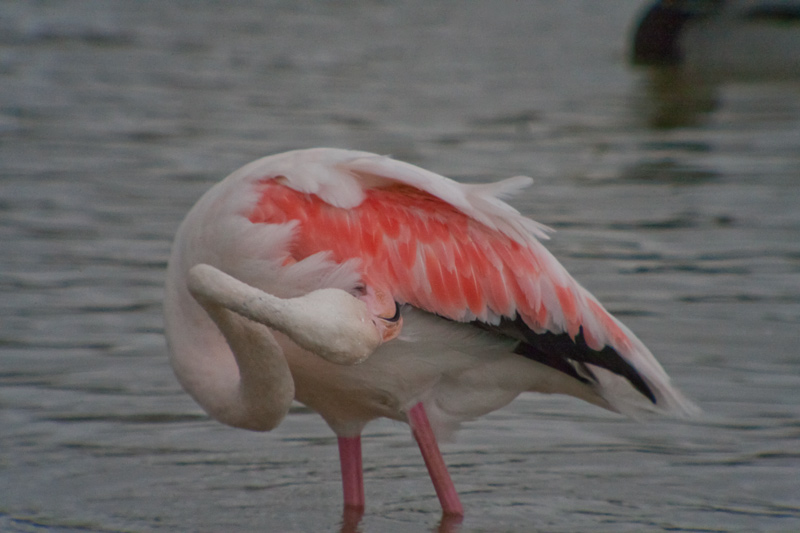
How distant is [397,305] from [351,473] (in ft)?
2.62

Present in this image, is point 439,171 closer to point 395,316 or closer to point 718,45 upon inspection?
point 395,316

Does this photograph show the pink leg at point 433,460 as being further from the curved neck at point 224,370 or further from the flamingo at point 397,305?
the curved neck at point 224,370

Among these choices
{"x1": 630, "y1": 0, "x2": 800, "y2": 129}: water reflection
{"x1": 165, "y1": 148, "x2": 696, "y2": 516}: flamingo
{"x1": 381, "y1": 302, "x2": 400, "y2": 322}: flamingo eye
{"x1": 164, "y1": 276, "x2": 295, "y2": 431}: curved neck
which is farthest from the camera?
{"x1": 630, "y1": 0, "x2": 800, "y2": 129}: water reflection

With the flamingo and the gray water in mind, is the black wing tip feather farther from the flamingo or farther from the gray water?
the gray water

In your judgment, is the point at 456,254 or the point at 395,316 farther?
the point at 456,254

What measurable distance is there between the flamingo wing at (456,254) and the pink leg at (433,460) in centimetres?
39

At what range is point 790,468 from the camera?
4.97 m

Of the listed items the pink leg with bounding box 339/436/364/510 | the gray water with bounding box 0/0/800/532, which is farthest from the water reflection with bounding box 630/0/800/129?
the pink leg with bounding box 339/436/364/510

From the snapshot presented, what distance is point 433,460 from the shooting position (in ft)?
14.4

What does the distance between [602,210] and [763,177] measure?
1757 millimetres

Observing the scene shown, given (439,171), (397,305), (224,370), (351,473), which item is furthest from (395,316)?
(439,171)

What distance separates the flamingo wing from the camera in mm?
4141

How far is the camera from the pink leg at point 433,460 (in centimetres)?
431

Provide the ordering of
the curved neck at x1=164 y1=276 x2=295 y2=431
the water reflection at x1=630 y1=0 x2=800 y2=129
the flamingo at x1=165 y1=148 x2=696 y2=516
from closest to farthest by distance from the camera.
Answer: the curved neck at x1=164 y1=276 x2=295 y2=431 → the flamingo at x1=165 y1=148 x2=696 y2=516 → the water reflection at x1=630 y1=0 x2=800 y2=129
